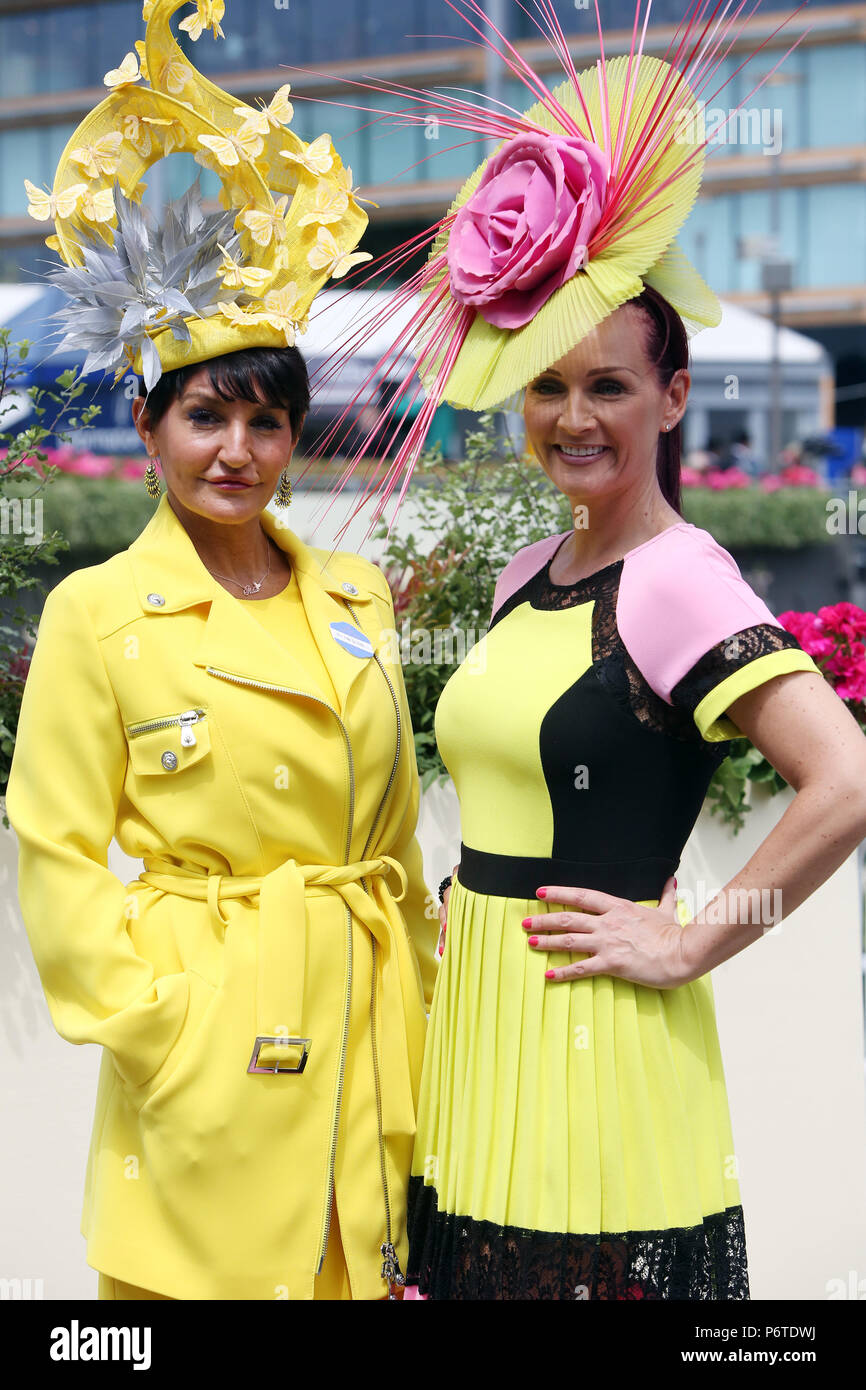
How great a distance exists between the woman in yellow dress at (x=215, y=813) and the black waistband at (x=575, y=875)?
239 millimetres

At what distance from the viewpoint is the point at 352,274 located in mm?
2262

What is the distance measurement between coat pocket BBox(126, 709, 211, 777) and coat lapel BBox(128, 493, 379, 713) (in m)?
0.09

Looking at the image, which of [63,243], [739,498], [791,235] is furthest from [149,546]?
[791,235]

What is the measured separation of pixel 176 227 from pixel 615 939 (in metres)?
1.24

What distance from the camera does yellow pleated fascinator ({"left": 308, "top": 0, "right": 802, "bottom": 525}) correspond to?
1886mm

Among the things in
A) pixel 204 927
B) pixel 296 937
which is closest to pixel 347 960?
pixel 296 937

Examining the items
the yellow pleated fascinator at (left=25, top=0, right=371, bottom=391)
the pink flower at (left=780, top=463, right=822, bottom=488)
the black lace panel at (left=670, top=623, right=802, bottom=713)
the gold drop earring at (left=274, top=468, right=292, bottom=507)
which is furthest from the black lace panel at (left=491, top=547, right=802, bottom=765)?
the pink flower at (left=780, top=463, right=822, bottom=488)

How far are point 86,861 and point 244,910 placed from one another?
0.24 m

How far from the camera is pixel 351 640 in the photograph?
7.10 ft

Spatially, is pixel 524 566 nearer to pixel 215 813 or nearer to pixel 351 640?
pixel 351 640

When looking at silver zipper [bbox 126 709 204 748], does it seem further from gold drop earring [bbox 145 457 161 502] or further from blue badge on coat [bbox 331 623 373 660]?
gold drop earring [bbox 145 457 161 502]

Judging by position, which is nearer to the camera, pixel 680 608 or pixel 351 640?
pixel 680 608

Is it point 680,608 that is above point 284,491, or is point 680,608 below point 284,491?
below

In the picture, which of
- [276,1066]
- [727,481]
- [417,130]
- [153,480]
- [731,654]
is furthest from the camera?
[417,130]
